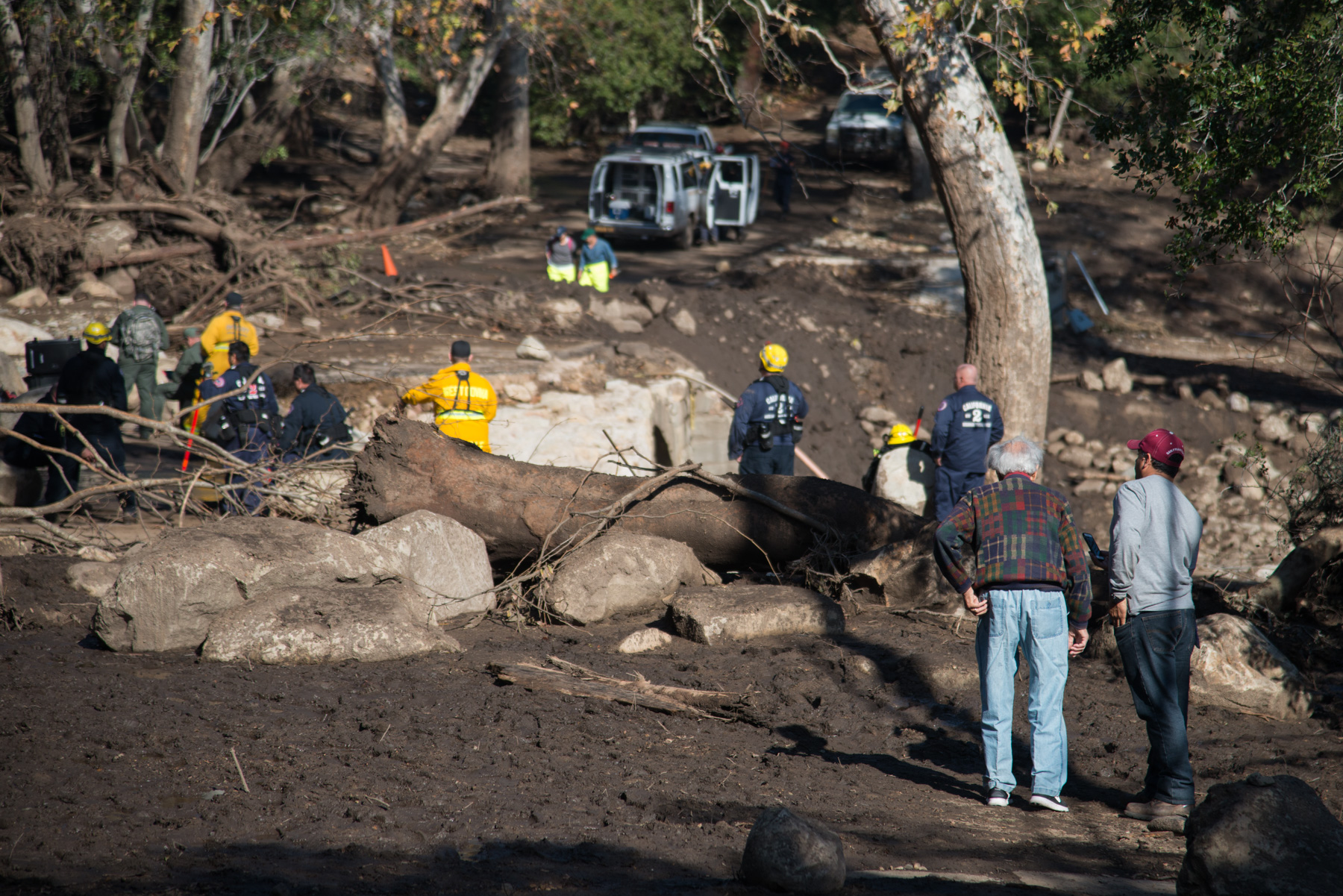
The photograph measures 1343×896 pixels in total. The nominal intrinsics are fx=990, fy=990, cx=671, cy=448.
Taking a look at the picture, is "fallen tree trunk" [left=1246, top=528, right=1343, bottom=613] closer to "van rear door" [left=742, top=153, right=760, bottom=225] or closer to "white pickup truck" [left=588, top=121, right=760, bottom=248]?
"white pickup truck" [left=588, top=121, right=760, bottom=248]

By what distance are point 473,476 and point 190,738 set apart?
2970 millimetres

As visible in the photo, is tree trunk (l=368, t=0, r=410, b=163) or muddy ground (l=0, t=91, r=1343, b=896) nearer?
muddy ground (l=0, t=91, r=1343, b=896)

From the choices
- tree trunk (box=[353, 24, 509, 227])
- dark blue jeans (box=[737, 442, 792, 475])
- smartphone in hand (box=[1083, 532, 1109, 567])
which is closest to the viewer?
smartphone in hand (box=[1083, 532, 1109, 567])

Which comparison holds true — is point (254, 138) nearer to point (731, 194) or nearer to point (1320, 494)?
point (731, 194)

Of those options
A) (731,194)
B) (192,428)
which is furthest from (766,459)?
(731,194)

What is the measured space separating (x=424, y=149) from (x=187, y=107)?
5.09 meters

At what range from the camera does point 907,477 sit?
33.6 feet

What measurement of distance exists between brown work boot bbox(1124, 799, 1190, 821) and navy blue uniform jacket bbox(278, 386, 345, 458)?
20.9 ft

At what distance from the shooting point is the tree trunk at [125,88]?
1476 centimetres

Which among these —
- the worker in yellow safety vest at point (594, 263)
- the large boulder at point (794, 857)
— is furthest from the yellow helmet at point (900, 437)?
the large boulder at point (794, 857)

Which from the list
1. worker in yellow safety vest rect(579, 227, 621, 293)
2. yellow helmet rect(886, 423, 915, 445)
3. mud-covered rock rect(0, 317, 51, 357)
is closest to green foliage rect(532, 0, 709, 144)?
worker in yellow safety vest rect(579, 227, 621, 293)

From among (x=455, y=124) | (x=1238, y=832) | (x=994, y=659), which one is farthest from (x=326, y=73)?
(x=1238, y=832)

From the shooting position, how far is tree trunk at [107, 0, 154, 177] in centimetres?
1476

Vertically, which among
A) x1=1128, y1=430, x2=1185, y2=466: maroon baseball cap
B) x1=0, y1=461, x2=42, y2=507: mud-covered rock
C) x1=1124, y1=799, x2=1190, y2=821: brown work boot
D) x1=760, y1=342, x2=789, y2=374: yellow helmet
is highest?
x1=1128, y1=430, x2=1185, y2=466: maroon baseball cap
